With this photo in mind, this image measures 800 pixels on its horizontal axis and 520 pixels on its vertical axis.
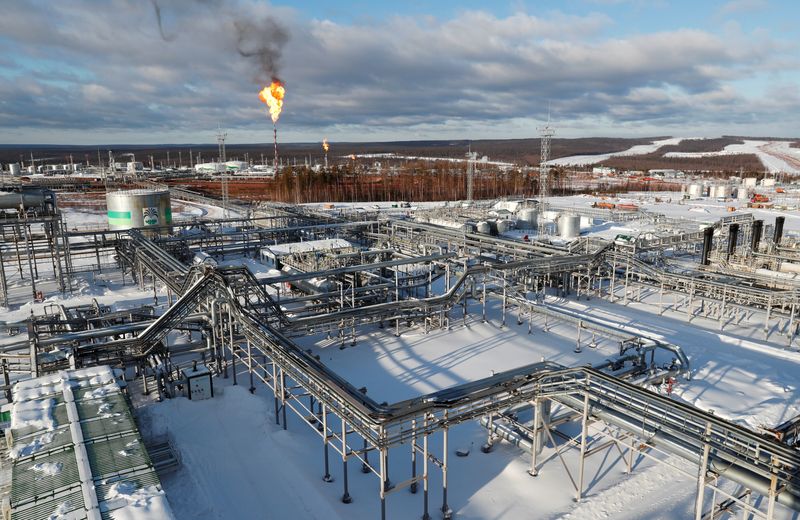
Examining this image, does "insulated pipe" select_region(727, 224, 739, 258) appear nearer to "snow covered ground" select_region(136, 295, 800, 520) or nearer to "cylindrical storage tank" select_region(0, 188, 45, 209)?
"snow covered ground" select_region(136, 295, 800, 520)

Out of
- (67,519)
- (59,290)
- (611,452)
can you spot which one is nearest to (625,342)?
(611,452)

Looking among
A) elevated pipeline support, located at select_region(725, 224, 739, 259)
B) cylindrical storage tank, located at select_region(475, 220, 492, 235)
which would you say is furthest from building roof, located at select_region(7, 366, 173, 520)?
elevated pipeline support, located at select_region(725, 224, 739, 259)

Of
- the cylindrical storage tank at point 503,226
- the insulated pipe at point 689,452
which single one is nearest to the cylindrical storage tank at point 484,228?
the cylindrical storage tank at point 503,226

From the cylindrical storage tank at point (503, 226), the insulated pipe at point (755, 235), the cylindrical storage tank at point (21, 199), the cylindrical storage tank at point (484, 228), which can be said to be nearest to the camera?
the cylindrical storage tank at point (21, 199)

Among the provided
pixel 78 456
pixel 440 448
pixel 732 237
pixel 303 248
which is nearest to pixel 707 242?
pixel 732 237

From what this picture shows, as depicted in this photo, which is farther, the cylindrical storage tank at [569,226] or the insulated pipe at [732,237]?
the cylindrical storage tank at [569,226]

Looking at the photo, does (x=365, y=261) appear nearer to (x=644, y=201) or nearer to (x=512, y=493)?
(x=512, y=493)

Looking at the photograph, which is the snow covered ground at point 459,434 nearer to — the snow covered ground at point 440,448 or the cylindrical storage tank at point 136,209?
the snow covered ground at point 440,448
